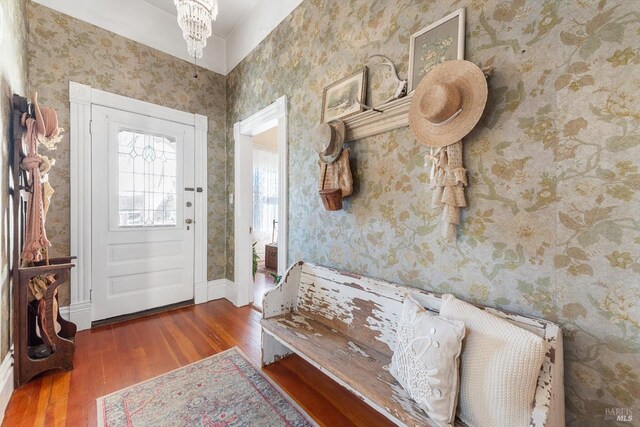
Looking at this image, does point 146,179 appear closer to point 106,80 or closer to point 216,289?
point 106,80

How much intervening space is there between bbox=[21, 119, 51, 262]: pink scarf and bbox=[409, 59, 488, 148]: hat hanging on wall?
2313 mm

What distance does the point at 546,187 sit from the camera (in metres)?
1.02

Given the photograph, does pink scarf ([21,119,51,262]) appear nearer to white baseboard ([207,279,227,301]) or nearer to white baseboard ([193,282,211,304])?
white baseboard ([193,282,211,304])

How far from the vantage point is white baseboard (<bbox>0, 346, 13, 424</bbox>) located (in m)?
1.39

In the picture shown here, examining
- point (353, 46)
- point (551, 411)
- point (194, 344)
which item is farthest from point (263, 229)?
point (551, 411)

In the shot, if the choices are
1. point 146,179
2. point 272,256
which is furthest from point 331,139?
point 272,256

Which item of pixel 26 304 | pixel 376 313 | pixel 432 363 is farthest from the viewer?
pixel 26 304

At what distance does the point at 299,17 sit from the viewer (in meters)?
2.19

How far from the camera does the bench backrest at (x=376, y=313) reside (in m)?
0.87

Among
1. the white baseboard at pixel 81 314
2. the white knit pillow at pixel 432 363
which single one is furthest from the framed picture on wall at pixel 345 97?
the white baseboard at pixel 81 314

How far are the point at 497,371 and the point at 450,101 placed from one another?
3.49 feet

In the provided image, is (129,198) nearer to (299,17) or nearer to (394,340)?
(299,17)

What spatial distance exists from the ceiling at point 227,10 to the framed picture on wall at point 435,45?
2119 mm

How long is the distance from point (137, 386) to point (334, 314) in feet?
4.33
